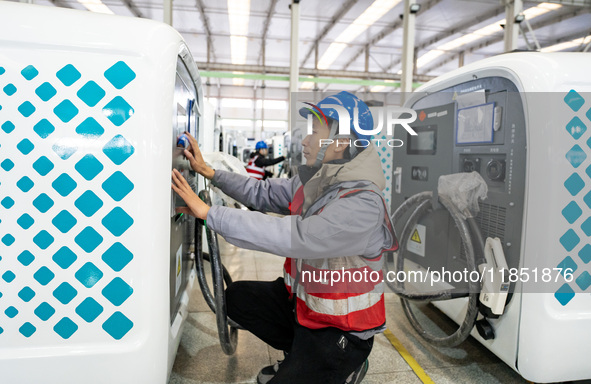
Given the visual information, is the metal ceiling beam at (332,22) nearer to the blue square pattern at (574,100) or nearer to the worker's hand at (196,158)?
the blue square pattern at (574,100)

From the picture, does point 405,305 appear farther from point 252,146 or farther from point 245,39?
point 252,146

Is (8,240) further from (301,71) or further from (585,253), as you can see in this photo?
(301,71)

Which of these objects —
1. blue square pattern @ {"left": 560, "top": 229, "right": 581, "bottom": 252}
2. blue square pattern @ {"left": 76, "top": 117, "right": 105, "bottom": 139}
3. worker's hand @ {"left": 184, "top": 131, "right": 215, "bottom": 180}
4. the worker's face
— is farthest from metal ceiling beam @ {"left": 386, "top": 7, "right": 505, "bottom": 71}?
blue square pattern @ {"left": 76, "top": 117, "right": 105, "bottom": 139}

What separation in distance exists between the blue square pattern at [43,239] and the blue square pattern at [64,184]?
15 centimetres

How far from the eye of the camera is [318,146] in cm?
182

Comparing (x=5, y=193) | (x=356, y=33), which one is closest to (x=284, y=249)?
(x=5, y=193)

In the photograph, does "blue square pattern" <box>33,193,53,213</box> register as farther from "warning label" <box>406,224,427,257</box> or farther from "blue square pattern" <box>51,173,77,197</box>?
"warning label" <box>406,224,427,257</box>

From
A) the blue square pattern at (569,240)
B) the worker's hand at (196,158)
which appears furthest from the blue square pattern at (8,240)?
the blue square pattern at (569,240)

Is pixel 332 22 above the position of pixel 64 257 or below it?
above

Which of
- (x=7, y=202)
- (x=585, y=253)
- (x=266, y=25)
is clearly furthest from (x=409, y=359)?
(x=266, y=25)

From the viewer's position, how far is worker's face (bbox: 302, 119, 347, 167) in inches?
70.9

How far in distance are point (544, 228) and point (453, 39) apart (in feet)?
38.5

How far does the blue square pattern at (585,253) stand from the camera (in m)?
1.89

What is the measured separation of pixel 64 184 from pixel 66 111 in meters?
0.25
